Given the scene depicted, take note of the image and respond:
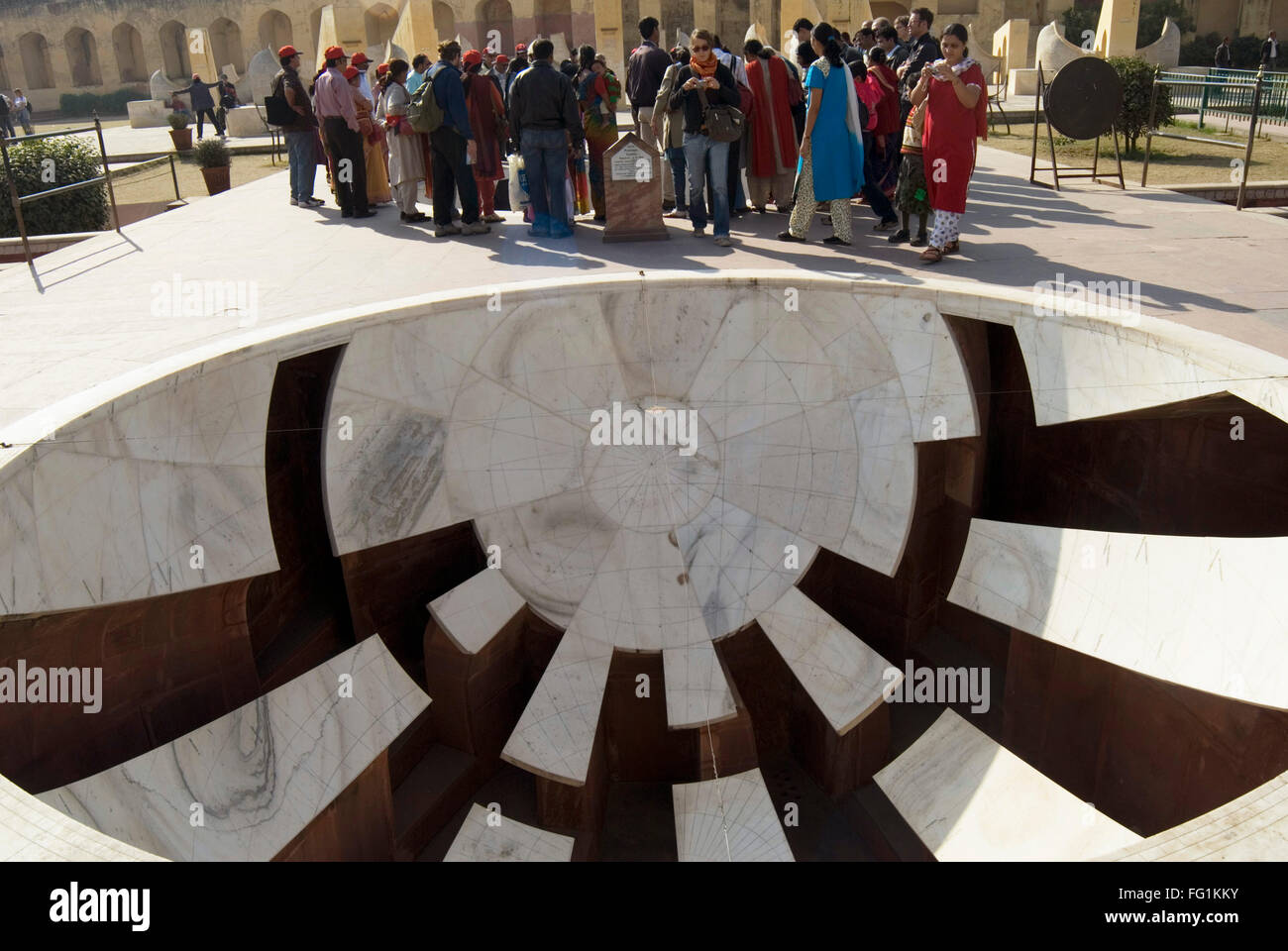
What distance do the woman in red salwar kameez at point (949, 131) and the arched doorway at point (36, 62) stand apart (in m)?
34.8

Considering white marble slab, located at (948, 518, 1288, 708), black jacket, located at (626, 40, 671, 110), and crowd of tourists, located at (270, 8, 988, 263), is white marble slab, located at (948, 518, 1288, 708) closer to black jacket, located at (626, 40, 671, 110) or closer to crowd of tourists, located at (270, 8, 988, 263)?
crowd of tourists, located at (270, 8, 988, 263)

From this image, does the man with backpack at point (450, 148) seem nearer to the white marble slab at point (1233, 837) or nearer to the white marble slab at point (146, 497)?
the white marble slab at point (146, 497)

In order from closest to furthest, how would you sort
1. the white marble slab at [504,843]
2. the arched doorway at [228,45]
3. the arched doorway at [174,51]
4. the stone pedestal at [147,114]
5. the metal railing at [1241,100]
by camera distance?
the white marble slab at [504,843]
the metal railing at [1241,100]
the stone pedestal at [147,114]
the arched doorway at [174,51]
the arched doorway at [228,45]

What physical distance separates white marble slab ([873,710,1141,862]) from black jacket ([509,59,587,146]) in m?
4.74

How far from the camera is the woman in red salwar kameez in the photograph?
6629 millimetres

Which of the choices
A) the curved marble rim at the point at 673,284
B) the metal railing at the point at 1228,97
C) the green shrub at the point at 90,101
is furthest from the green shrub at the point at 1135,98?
the green shrub at the point at 90,101

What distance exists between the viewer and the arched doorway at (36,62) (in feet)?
111

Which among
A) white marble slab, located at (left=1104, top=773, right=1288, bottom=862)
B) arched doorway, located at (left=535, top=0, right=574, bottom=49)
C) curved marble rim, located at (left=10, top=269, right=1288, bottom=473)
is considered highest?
arched doorway, located at (left=535, top=0, right=574, bottom=49)

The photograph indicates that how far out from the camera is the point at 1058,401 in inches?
219

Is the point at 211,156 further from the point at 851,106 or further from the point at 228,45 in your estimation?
the point at 228,45

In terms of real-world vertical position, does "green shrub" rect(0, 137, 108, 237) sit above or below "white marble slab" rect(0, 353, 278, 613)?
above

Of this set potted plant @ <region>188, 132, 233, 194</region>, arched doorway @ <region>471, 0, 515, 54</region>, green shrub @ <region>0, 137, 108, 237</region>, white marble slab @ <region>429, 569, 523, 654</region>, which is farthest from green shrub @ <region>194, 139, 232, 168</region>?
arched doorway @ <region>471, 0, 515, 54</region>
